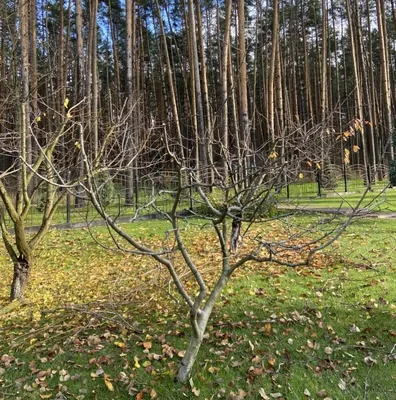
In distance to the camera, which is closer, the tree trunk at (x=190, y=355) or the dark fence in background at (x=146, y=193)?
the tree trunk at (x=190, y=355)

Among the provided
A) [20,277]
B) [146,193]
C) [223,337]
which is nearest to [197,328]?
[223,337]

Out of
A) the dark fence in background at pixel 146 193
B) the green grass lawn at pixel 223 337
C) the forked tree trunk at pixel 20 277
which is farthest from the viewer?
the dark fence in background at pixel 146 193

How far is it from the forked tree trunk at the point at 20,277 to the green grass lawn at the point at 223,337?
166mm

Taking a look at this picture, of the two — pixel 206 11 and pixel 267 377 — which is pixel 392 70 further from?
pixel 267 377

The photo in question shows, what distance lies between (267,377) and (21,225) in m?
3.31

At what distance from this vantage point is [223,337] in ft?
12.7

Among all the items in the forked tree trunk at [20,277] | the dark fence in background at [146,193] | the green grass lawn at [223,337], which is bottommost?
the green grass lawn at [223,337]

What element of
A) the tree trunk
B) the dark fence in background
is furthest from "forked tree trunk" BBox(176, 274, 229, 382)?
the dark fence in background

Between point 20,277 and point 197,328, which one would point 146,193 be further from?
point 197,328

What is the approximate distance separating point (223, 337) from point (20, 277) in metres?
2.76

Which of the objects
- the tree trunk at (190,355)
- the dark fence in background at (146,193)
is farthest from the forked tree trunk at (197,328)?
the dark fence in background at (146,193)

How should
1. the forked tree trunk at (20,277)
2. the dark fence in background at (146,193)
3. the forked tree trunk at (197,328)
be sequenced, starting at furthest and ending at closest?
the dark fence in background at (146,193), the forked tree trunk at (20,277), the forked tree trunk at (197,328)

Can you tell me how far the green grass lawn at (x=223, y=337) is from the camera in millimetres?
3156

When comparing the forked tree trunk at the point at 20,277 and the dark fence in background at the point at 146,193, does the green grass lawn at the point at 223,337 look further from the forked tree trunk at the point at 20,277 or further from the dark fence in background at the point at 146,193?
the dark fence in background at the point at 146,193
